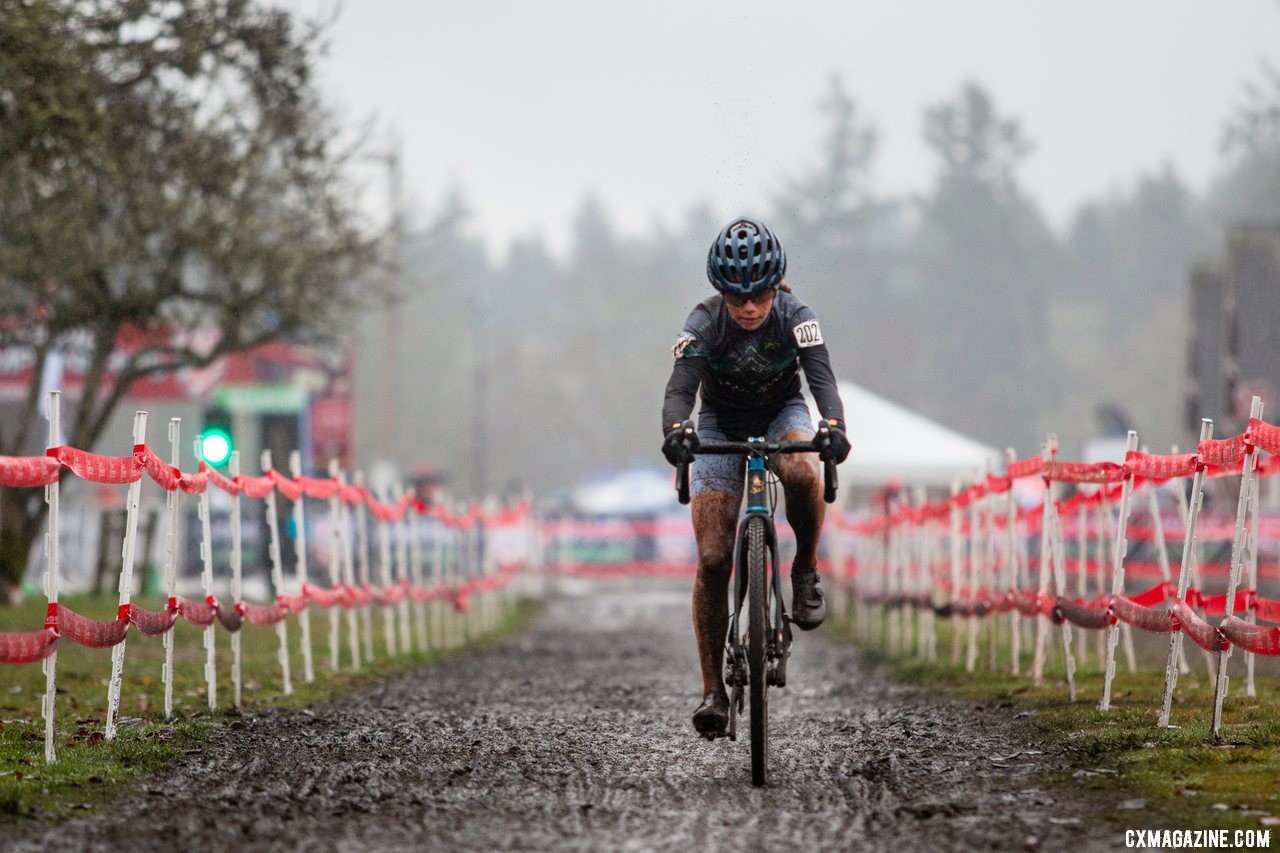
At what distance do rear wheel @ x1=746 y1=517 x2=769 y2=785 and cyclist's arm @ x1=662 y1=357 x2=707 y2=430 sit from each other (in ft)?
1.87

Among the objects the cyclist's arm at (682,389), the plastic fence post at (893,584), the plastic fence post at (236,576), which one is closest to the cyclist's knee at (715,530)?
the cyclist's arm at (682,389)

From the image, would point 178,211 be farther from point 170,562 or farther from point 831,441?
point 831,441

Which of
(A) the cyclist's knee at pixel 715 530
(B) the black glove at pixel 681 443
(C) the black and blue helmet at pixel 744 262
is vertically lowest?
(A) the cyclist's knee at pixel 715 530

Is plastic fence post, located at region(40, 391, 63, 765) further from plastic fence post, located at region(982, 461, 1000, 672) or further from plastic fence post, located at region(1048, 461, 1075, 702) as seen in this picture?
plastic fence post, located at region(982, 461, 1000, 672)

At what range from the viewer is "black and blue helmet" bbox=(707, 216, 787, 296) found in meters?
7.80

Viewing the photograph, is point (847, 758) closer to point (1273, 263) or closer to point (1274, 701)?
point (1274, 701)

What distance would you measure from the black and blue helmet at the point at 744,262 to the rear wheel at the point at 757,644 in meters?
1.05

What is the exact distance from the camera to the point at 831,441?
7.59 metres

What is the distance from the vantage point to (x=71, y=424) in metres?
36.6

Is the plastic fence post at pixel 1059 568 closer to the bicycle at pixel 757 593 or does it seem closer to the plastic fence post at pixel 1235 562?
the plastic fence post at pixel 1235 562

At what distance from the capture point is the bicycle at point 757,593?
292 inches

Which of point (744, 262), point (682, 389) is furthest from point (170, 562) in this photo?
point (744, 262)

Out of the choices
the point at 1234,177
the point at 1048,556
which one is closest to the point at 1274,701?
the point at 1048,556

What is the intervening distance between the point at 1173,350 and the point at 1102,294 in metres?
13.9
